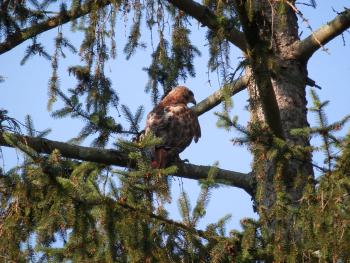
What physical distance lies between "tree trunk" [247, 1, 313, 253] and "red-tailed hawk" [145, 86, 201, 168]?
1.38m

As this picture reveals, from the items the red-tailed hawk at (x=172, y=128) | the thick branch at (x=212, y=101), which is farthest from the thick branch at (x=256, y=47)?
the red-tailed hawk at (x=172, y=128)

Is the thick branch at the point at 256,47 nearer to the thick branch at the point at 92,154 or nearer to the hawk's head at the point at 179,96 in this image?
the thick branch at the point at 92,154

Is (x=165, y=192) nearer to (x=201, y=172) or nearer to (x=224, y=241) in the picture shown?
(x=224, y=241)

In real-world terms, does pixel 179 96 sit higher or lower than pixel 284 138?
higher

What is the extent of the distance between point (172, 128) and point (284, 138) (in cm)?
230

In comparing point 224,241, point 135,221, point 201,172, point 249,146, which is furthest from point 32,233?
point 201,172

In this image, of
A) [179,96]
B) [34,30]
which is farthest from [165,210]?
[179,96]

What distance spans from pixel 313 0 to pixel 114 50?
1573 millimetres

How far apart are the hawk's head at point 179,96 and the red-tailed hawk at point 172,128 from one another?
0.57 ft

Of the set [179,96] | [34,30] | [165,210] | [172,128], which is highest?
[179,96]

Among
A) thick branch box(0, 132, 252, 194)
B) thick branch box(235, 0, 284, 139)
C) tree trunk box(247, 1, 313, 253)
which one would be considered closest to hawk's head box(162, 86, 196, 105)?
tree trunk box(247, 1, 313, 253)

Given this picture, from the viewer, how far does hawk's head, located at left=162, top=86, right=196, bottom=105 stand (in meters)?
8.55

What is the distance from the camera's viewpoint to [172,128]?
25.6 feet

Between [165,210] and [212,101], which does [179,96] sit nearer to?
[212,101]
